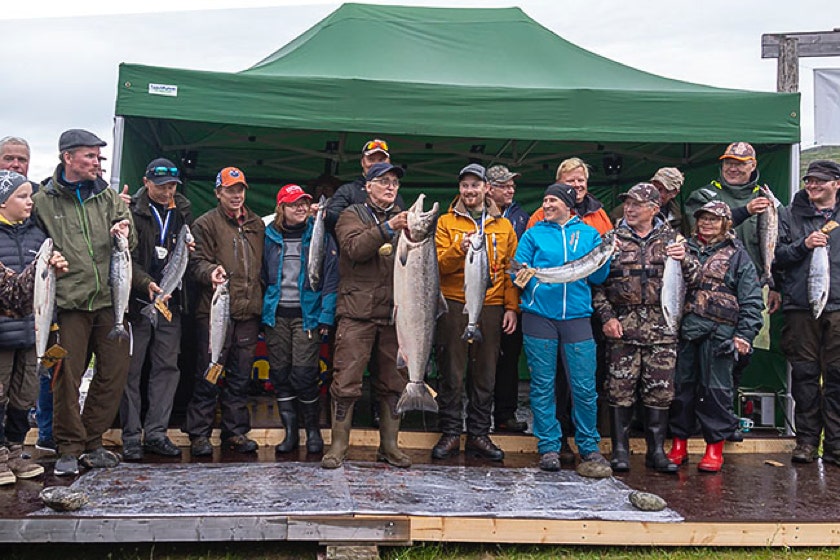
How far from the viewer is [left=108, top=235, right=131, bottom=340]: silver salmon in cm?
508

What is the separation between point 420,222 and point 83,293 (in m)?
2.41

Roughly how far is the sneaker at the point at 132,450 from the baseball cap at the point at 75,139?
88.2 inches

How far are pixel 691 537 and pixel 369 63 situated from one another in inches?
201

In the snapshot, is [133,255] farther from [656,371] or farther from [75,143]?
[656,371]

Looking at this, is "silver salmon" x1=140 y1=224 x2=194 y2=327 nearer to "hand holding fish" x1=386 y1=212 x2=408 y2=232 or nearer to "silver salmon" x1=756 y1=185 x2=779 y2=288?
"hand holding fish" x1=386 y1=212 x2=408 y2=232

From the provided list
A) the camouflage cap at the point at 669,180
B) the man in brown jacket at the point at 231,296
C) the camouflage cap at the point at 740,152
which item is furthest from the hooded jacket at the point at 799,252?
the man in brown jacket at the point at 231,296

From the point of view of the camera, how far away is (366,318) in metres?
5.45

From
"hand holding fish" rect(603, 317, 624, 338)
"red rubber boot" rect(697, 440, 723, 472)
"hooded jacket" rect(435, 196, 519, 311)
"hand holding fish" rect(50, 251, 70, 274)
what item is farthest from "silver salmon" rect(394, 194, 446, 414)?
"red rubber boot" rect(697, 440, 723, 472)

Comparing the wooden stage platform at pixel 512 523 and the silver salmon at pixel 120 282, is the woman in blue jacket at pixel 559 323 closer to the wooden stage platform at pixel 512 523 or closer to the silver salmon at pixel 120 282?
the wooden stage platform at pixel 512 523

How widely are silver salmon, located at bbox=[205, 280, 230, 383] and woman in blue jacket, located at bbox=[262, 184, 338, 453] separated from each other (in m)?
0.51

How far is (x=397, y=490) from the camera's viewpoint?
A: 493cm

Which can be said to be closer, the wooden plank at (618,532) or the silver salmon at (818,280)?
the wooden plank at (618,532)

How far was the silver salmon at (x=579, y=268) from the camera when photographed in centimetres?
531

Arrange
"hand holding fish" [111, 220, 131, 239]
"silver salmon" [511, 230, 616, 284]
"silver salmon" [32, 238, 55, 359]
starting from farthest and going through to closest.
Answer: "silver salmon" [511, 230, 616, 284], "hand holding fish" [111, 220, 131, 239], "silver salmon" [32, 238, 55, 359]
